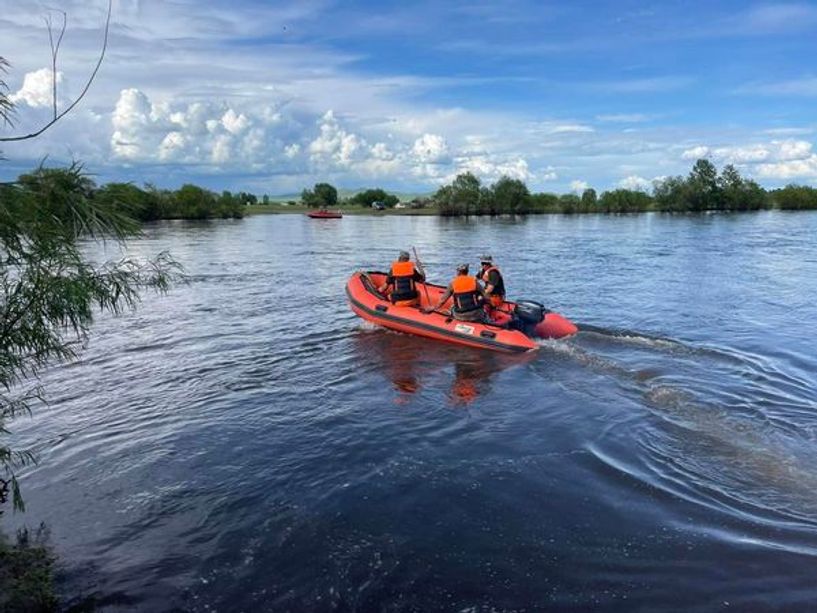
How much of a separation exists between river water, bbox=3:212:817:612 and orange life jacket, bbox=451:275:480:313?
887mm

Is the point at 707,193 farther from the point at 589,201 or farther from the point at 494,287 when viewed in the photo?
the point at 494,287

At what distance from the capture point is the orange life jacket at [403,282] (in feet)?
47.1

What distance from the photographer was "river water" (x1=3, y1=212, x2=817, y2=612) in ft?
16.9

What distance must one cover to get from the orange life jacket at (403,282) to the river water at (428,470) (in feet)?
3.40

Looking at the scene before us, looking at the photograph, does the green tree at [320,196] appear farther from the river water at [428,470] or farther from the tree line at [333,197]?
the river water at [428,470]

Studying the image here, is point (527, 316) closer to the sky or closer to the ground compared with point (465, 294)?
closer to the ground

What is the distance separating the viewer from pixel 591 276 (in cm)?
2444

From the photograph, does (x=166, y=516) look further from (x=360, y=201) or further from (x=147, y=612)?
(x=360, y=201)

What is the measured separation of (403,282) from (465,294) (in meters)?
1.96

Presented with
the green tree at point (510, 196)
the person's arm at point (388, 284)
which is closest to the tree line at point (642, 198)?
the green tree at point (510, 196)

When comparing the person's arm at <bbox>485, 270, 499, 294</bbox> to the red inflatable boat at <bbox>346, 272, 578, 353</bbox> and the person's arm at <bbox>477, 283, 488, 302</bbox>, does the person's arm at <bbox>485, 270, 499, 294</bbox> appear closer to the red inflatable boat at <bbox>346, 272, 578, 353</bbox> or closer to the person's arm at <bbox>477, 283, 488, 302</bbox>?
the person's arm at <bbox>477, 283, 488, 302</bbox>

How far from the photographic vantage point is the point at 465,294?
1295 cm

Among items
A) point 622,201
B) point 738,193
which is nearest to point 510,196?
point 622,201

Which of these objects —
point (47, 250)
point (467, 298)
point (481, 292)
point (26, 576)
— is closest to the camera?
point (47, 250)
